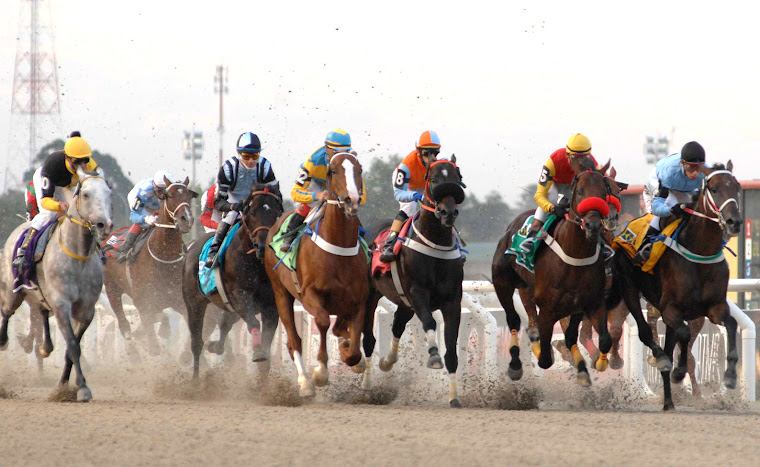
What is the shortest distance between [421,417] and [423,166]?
2.85 m

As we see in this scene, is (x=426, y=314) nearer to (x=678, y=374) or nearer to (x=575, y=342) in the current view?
(x=575, y=342)

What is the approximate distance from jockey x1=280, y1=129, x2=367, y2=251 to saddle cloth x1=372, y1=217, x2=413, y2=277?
30.3 inches

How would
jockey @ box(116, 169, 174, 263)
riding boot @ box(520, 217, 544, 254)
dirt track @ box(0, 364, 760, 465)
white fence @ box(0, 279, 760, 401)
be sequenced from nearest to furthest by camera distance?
dirt track @ box(0, 364, 760, 465), riding boot @ box(520, 217, 544, 254), white fence @ box(0, 279, 760, 401), jockey @ box(116, 169, 174, 263)

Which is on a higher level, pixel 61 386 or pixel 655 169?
pixel 655 169

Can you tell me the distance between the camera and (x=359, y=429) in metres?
7.09

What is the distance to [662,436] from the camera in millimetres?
→ 6934

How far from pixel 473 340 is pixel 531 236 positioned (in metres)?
2.54

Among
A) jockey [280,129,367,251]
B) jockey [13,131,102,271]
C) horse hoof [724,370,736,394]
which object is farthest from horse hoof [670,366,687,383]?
jockey [13,131,102,271]

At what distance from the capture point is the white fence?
10805 millimetres

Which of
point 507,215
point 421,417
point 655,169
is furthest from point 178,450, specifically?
point 507,215

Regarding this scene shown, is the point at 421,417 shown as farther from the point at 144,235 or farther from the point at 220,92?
the point at 220,92

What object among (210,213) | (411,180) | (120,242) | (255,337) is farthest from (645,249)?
(120,242)

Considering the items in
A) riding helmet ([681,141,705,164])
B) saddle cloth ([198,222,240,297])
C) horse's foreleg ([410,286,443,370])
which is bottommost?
horse's foreleg ([410,286,443,370])

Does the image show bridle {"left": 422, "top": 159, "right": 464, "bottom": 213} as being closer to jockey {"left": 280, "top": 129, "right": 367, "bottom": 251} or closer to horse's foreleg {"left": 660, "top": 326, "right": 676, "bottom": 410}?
jockey {"left": 280, "top": 129, "right": 367, "bottom": 251}
